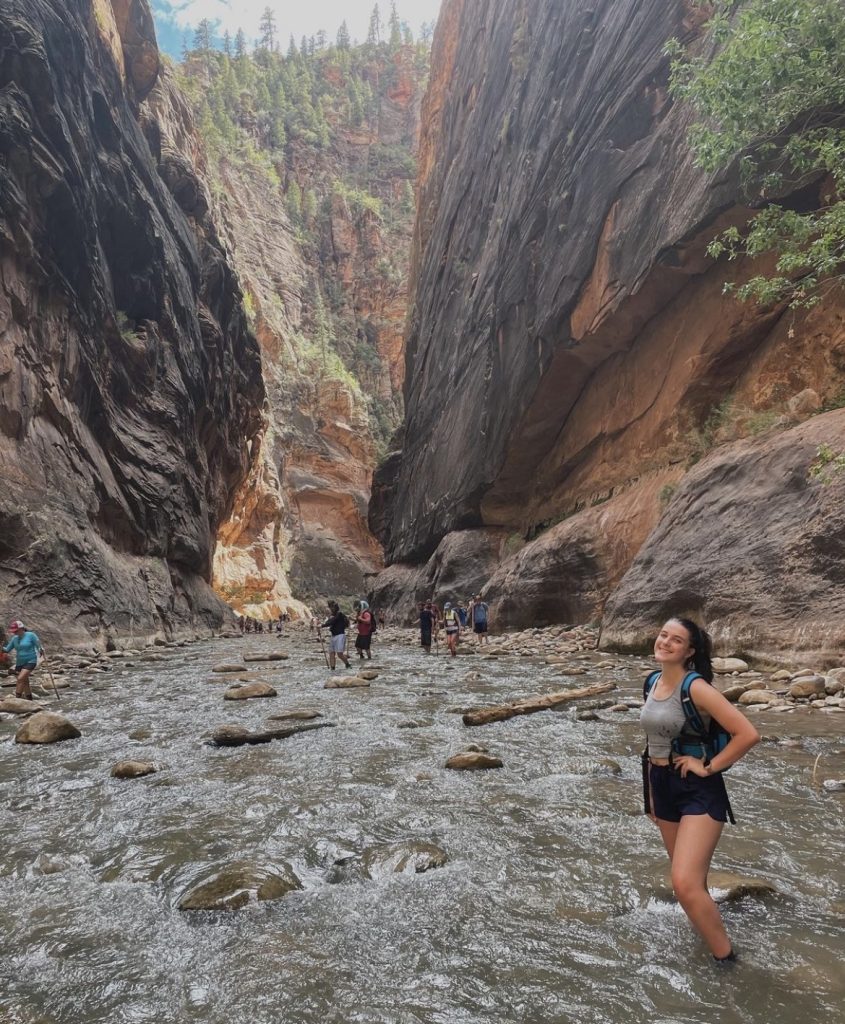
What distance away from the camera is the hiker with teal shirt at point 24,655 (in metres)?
10.2

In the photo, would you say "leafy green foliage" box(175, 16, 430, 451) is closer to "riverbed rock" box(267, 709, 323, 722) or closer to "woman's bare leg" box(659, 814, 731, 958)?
"riverbed rock" box(267, 709, 323, 722)

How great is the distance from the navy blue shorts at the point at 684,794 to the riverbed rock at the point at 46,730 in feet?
21.7

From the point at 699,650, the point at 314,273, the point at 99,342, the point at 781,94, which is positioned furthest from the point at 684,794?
the point at 314,273

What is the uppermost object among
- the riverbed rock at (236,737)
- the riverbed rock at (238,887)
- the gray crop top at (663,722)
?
the gray crop top at (663,722)

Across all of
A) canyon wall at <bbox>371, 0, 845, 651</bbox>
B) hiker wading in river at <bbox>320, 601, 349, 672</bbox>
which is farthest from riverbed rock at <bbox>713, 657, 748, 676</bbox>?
hiker wading in river at <bbox>320, 601, 349, 672</bbox>

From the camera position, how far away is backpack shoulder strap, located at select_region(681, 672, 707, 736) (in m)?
2.84

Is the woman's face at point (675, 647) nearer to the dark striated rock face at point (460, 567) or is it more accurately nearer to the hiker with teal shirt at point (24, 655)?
the hiker with teal shirt at point (24, 655)

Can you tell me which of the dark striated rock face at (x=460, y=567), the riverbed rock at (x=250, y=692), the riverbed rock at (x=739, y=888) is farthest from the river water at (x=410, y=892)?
the dark striated rock face at (x=460, y=567)

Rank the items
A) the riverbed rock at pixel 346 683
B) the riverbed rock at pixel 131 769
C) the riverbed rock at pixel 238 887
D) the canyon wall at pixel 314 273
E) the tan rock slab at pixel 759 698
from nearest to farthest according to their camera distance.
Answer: the riverbed rock at pixel 238 887 → the riverbed rock at pixel 131 769 → the tan rock slab at pixel 759 698 → the riverbed rock at pixel 346 683 → the canyon wall at pixel 314 273

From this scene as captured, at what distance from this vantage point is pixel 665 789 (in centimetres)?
295

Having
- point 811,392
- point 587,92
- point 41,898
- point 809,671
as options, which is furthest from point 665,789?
point 587,92

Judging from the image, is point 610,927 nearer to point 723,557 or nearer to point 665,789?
point 665,789

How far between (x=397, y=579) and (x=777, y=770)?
35.3 meters

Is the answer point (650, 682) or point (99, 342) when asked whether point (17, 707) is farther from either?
point (99, 342)
